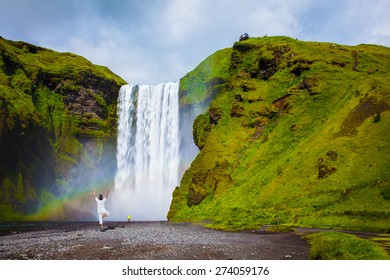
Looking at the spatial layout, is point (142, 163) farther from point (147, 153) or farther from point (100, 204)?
point (100, 204)

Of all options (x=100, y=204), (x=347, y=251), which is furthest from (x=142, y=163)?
(x=347, y=251)

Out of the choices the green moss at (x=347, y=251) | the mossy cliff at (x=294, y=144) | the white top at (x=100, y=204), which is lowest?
the green moss at (x=347, y=251)

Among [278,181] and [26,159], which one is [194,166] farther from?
[26,159]

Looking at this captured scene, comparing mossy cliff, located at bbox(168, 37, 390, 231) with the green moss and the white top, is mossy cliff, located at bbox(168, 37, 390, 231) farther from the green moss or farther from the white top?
the white top

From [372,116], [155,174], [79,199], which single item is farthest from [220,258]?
[79,199]

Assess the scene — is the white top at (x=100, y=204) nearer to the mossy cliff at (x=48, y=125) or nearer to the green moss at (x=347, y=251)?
the green moss at (x=347, y=251)

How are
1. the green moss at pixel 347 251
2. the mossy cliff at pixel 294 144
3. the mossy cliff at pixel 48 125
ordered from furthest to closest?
the mossy cliff at pixel 48 125 → the mossy cliff at pixel 294 144 → the green moss at pixel 347 251

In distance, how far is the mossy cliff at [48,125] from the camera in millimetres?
71812

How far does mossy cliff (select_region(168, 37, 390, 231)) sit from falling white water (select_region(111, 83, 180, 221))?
2043 centimetres

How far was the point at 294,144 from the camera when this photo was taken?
42.7 metres

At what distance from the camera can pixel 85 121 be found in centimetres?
9719

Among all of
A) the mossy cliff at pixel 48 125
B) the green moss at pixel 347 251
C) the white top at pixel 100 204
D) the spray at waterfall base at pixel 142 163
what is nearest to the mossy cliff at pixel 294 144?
the green moss at pixel 347 251

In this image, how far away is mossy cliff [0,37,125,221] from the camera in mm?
71812

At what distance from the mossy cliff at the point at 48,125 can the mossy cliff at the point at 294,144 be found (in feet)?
136
